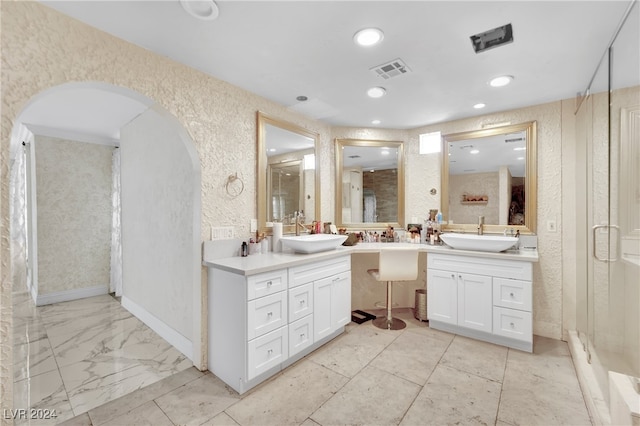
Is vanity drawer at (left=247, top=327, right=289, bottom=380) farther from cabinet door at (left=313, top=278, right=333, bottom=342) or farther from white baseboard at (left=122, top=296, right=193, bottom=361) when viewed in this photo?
white baseboard at (left=122, top=296, right=193, bottom=361)

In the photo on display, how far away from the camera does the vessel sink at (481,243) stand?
2.55 metres

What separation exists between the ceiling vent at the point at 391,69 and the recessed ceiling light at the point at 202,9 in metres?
1.13

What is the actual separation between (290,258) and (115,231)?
134 inches

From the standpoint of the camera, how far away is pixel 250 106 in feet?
8.28

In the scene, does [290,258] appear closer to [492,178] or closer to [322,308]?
[322,308]

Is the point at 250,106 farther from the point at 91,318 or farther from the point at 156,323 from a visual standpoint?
the point at 91,318

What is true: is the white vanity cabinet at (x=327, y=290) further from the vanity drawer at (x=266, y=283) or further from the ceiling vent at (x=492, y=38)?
the ceiling vent at (x=492, y=38)

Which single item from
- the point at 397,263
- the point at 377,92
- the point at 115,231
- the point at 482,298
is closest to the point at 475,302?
the point at 482,298

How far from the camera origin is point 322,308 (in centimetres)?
248

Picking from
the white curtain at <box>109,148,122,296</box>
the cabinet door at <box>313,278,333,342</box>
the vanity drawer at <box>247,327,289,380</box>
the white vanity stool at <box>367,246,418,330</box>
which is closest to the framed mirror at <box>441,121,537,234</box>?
the white vanity stool at <box>367,246,418,330</box>

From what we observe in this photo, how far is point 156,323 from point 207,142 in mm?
2017

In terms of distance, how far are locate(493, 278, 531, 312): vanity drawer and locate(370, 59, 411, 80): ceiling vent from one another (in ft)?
6.56

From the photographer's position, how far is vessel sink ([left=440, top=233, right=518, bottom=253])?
101 inches

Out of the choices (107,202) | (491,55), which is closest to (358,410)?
(491,55)
